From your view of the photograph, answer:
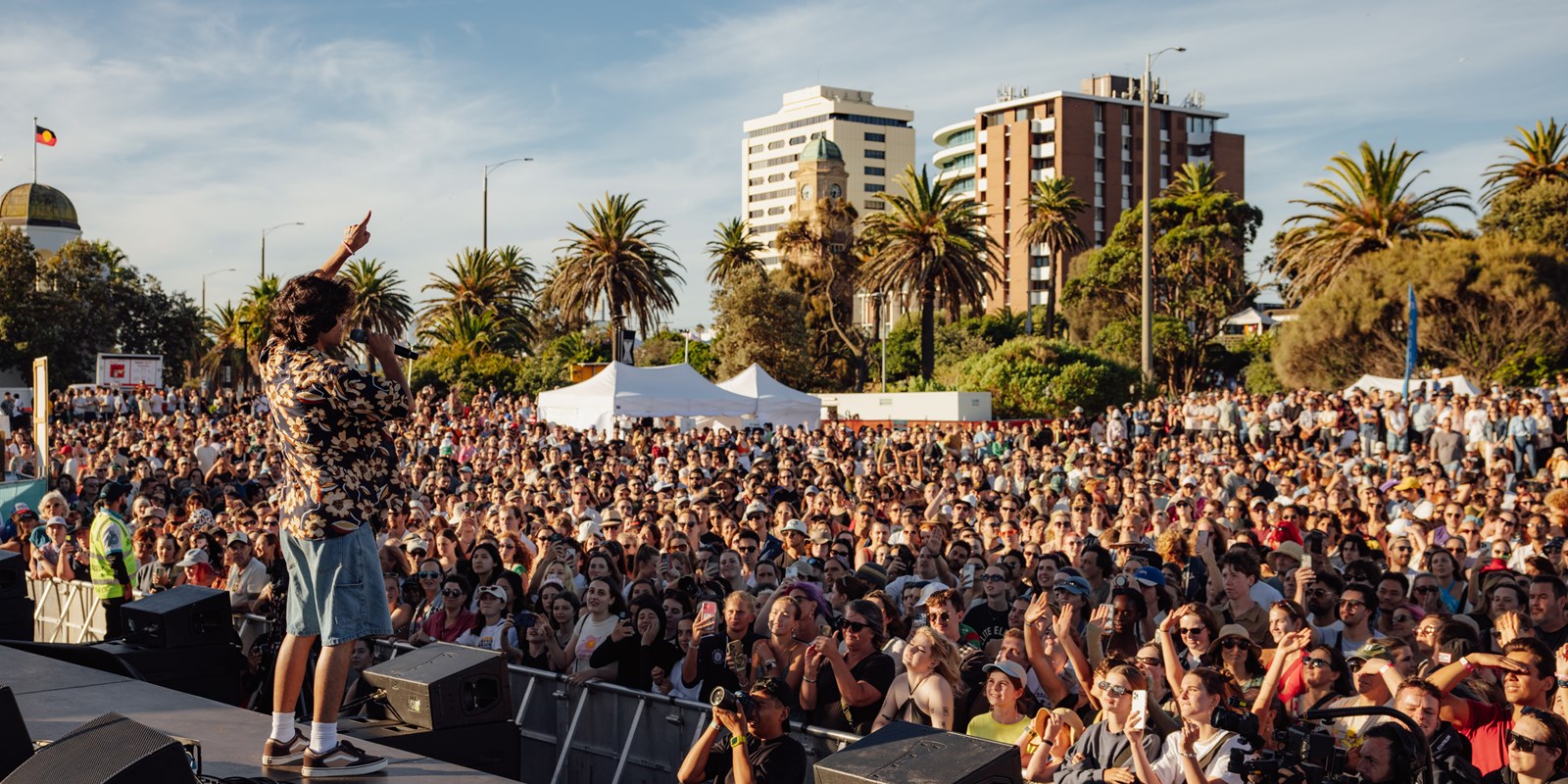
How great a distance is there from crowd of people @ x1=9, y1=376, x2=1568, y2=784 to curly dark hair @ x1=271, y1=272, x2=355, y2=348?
292 mm

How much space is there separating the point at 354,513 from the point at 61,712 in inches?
67.7

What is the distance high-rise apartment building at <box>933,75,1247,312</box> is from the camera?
95.2m

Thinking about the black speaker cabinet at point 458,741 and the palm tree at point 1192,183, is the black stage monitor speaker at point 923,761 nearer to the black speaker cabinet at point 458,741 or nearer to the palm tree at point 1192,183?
the black speaker cabinet at point 458,741

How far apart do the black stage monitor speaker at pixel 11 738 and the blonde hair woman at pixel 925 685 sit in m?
3.20

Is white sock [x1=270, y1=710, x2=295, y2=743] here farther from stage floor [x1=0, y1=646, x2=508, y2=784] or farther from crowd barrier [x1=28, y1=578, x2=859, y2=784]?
crowd barrier [x1=28, y1=578, x2=859, y2=784]

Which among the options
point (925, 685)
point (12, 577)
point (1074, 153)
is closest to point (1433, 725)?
point (925, 685)

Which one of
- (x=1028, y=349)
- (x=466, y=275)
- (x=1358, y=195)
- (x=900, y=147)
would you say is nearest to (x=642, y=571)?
(x=1028, y=349)

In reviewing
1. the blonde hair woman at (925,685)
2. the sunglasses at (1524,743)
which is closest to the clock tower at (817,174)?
the blonde hair woman at (925,685)

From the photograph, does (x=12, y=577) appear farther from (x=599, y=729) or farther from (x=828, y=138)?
(x=828, y=138)

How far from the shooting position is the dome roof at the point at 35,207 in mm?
68938

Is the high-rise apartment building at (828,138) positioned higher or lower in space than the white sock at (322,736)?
higher

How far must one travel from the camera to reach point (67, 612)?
1026 cm

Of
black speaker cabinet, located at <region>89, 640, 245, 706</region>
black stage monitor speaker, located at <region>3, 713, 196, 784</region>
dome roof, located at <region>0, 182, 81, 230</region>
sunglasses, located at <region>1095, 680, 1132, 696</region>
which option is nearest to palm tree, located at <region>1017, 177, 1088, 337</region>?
dome roof, located at <region>0, 182, 81, 230</region>

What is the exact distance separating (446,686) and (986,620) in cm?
351
